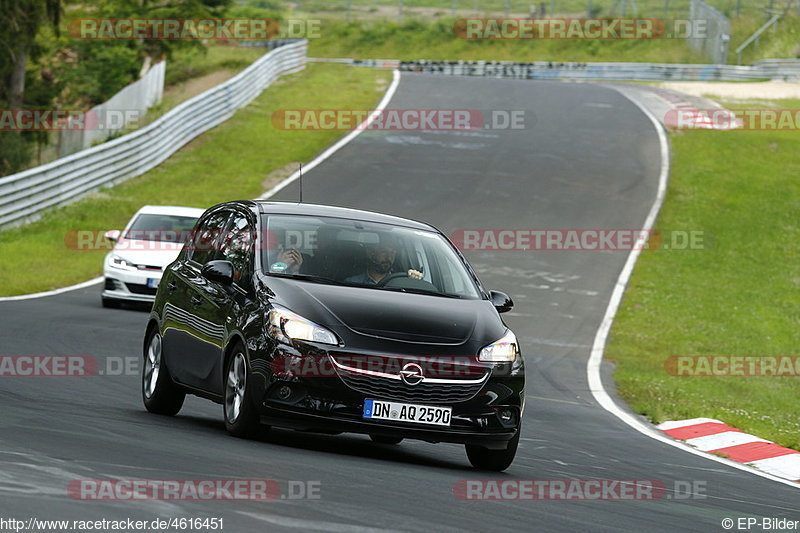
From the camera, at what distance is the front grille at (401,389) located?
8125 millimetres

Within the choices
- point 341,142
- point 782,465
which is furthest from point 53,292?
point 341,142

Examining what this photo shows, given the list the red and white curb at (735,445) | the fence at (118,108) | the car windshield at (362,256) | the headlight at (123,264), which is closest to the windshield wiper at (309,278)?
the car windshield at (362,256)

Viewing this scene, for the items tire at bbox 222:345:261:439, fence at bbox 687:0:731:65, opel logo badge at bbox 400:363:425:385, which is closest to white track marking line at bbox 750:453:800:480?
opel logo badge at bbox 400:363:425:385

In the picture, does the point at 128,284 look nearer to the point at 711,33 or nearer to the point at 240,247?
the point at 240,247

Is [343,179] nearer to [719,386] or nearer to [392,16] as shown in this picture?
[719,386]

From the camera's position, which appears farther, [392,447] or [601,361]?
[601,361]

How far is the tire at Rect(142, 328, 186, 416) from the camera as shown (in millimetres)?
10078

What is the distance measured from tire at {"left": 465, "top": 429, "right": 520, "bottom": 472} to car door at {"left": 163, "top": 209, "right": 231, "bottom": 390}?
6.12 feet

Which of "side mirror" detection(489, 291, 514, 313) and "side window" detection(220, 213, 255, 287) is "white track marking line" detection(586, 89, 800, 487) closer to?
"side mirror" detection(489, 291, 514, 313)

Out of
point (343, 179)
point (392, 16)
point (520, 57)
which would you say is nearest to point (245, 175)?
point (343, 179)

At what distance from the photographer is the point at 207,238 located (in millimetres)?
10258

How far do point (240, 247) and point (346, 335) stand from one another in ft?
5.46

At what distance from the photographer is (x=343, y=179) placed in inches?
1185

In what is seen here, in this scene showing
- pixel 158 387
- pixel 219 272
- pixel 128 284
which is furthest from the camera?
pixel 128 284
